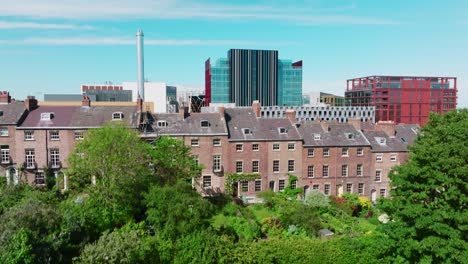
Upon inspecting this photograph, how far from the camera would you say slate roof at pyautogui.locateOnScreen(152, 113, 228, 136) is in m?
48.8

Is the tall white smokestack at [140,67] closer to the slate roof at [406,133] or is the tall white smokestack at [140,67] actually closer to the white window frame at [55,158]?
the white window frame at [55,158]

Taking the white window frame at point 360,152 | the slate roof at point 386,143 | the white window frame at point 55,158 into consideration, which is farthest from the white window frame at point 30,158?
the slate roof at point 386,143

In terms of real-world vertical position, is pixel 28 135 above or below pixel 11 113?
below

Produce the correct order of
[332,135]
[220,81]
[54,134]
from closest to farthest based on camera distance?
[54,134] → [332,135] → [220,81]

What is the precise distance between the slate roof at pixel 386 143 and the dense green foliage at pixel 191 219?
15.7 meters

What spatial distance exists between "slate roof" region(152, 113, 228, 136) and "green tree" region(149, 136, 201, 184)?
7847 mm

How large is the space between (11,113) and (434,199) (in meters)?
46.9

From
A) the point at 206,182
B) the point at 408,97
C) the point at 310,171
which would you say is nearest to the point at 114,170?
the point at 206,182

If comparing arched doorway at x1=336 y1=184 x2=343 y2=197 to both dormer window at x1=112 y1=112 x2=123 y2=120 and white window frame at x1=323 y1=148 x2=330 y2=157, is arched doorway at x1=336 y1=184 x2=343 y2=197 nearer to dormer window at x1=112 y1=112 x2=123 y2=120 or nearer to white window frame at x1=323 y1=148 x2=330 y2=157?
white window frame at x1=323 y1=148 x2=330 y2=157

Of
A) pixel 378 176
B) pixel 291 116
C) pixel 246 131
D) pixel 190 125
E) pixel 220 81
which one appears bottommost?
pixel 378 176

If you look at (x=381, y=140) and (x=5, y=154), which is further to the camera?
(x=381, y=140)

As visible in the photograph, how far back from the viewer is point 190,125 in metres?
49.8

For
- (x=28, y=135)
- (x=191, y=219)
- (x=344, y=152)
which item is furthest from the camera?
(x=344, y=152)

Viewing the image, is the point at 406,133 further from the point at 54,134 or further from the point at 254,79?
the point at 254,79
